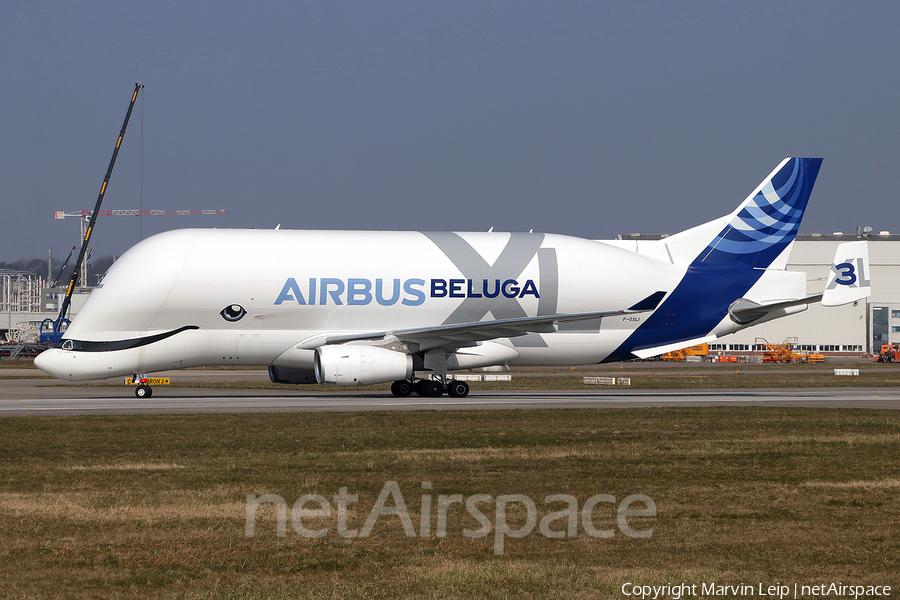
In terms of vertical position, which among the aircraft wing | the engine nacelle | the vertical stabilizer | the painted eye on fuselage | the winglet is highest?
the vertical stabilizer

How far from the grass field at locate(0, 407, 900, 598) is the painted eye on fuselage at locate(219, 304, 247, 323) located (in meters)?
9.41

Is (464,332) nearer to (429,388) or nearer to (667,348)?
(429,388)

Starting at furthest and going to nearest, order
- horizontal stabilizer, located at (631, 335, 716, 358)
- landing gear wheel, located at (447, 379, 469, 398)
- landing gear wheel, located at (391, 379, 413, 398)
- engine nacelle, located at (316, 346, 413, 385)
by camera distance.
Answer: horizontal stabilizer, located at (631, 335, 716, 358), landing gear wheel, located at (447, 379, 469, 398), landing gear wheel, located at (391, 379, 413, 398), engine nacelle, located at (316, 346, 413, 385)

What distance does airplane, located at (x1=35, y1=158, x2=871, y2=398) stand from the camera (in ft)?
104

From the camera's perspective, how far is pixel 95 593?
8.19m

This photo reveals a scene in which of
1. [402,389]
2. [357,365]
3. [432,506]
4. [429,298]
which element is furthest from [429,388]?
[432,506]

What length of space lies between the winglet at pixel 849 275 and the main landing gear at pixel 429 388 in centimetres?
1476

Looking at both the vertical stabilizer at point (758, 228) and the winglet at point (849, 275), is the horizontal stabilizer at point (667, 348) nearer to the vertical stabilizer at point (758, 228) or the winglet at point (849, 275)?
the vertical stabilizer at point (758, 228)

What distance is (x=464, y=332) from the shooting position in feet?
105

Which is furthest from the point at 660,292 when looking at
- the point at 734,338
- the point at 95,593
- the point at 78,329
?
the point at 734,338

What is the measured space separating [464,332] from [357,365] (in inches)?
153

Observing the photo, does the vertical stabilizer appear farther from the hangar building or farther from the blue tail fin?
the hangar building

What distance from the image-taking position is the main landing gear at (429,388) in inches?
1328

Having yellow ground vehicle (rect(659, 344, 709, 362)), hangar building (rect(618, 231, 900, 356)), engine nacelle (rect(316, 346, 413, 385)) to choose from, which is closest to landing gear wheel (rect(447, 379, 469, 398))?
engine nacelle (rect(316, 346, 413, 385))
